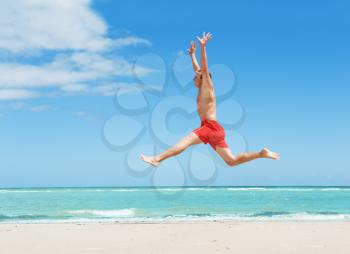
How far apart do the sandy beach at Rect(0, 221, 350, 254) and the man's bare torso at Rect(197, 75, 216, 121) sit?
5608 mm

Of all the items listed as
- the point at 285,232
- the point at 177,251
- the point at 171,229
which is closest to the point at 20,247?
the point at 177,251

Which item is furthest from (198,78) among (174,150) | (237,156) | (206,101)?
(237,156)

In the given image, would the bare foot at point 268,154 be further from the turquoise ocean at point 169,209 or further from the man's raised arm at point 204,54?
the turquoise ocean at point 169,209

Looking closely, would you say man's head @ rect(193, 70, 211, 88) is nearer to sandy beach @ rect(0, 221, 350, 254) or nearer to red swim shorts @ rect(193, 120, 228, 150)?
red swim shorts @ rect(193, 120, 228, 150)

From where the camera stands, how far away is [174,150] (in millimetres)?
7078

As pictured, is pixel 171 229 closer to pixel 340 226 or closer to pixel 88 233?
pixel 88 233

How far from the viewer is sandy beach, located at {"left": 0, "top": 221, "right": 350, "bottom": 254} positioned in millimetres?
12359

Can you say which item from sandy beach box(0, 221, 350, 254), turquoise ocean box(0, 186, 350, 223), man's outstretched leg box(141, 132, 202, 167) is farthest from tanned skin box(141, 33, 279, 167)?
turquoise ocean box(0, 186, 350, 223)

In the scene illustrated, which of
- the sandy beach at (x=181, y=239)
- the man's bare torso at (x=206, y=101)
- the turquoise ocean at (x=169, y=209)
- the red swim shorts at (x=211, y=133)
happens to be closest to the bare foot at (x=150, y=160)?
the red swim shorts at (x=211, y=133)

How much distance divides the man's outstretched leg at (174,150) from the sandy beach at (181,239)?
547cm

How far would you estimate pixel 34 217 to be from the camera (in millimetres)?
24562

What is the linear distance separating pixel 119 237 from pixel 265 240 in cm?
419

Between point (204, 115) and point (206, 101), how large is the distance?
0.71 feet

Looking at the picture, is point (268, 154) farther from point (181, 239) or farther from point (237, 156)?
point (181, 239)
